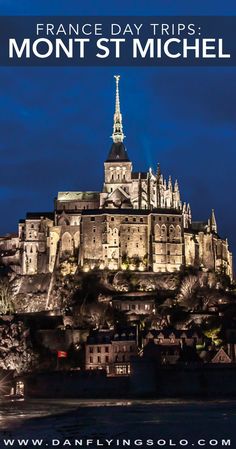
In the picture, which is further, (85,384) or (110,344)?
(110,344)

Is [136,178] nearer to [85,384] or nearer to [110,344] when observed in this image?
[110,344]

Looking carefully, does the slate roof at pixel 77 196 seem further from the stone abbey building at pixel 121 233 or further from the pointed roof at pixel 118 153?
the pointed roof at pixel 118 153

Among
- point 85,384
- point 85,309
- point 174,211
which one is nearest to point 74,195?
point 174,211

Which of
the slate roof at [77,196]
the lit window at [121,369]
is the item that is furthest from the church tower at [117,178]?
the lit window at [121,369]

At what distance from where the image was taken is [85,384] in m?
72.1

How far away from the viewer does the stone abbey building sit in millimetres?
104562

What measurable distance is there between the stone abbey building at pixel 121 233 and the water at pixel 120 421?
37.2m

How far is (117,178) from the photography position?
113750 millimetres

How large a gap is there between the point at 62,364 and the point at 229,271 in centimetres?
3713

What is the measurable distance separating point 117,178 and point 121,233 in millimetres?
10307

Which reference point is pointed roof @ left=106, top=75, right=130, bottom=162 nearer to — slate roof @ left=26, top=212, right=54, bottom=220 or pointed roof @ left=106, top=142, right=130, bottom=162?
pointed roof @ left=106, top=142, right=130, bottom=162

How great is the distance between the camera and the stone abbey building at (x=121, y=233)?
104562 millimetres

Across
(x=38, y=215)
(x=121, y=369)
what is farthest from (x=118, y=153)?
(x=121, y=369)

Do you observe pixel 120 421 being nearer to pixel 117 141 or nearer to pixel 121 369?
pixel 121 369
